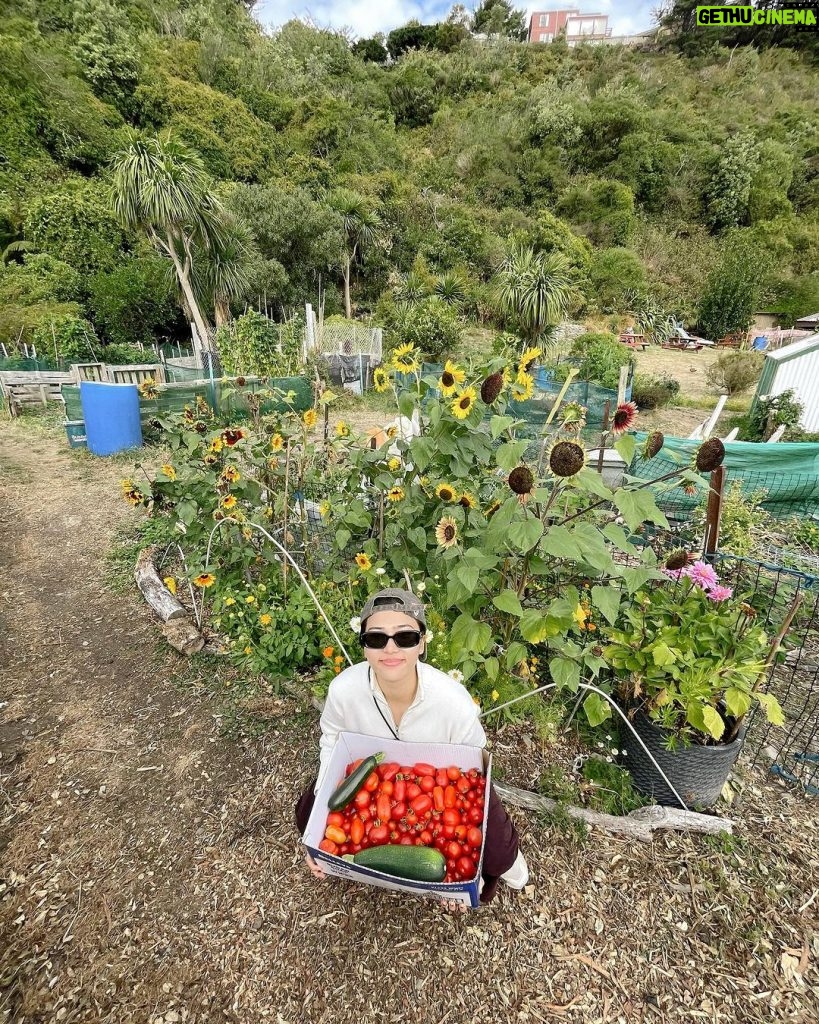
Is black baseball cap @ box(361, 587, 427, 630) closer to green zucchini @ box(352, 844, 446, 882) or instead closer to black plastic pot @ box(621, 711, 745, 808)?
Result: green zucchini @ box(352, 844, 446, 882)

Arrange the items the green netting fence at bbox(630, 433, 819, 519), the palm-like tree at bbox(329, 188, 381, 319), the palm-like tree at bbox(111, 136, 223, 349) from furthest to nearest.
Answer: the palm-like tree at bbox(329, 188, 381, 319), the palm-like tree at bbox(111, 136, 223, 349), the green netting fence at bbox(630, 433, 819, 519)

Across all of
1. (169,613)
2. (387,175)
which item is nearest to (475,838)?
(169,613)

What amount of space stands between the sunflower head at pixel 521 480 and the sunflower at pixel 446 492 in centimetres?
50

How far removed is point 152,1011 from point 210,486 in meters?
1.93

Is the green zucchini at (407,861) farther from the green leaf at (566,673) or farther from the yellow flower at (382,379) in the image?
the yellow flower at (382,379)

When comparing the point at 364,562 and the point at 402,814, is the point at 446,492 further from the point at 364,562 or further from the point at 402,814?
the point at 402,814

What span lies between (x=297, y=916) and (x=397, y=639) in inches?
42.7

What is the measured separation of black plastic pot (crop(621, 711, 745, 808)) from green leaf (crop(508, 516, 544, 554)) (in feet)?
3.39

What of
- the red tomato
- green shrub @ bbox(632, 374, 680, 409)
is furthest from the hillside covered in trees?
the red tomato

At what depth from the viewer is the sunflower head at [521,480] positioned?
1232 mm

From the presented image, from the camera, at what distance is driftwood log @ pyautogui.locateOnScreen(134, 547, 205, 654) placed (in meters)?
2.62

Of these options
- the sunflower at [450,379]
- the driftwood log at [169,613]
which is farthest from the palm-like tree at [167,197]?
the sunflower at [450,379]

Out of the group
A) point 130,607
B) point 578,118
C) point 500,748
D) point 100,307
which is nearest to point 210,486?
point 130,607

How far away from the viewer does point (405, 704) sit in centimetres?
141
